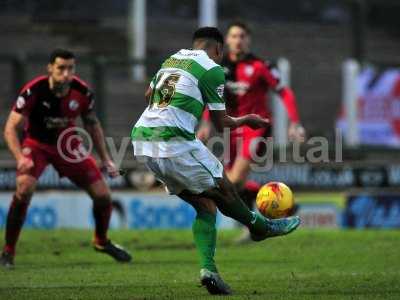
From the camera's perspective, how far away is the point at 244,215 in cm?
1011

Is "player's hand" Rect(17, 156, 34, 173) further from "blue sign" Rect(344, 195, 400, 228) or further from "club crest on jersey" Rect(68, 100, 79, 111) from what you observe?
"blue sign" Rect(344, 195, 400, 228)

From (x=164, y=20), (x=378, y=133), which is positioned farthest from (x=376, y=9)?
(x=378, y=133)

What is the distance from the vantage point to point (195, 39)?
1006cm

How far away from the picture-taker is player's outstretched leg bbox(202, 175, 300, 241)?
9969 millimetres

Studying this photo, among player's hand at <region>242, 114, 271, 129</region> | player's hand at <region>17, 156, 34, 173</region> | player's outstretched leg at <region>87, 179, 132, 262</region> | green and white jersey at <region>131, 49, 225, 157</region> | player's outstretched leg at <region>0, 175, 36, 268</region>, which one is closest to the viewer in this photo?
green and white jersey at <region>131, 49, 225, 157</region>

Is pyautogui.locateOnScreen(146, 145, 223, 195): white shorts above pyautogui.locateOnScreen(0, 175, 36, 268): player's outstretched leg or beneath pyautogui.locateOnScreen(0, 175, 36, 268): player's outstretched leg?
above

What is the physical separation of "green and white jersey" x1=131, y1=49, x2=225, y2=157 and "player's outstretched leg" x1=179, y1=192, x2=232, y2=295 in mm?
501

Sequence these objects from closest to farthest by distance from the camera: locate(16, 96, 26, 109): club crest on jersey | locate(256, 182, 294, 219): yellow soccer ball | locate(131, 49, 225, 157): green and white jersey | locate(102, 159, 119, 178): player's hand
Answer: locate(131, 49, 225, 157): green and white jersey → locate(256, 182, 294, 219): yellow soccer ball → locate(16, 96, 26, 109): club crest on jersey → locate(102, 159, 119, 178): player's hand

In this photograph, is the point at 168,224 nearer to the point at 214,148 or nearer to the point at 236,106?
the point at 214,148

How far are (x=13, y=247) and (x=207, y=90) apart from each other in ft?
12.1

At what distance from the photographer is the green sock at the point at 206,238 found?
9680 mm

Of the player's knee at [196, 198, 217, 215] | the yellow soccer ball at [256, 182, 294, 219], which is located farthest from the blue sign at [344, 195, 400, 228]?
the player's knee at [196, 198, 217, 215]

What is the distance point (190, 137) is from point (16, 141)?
3264 millimetres

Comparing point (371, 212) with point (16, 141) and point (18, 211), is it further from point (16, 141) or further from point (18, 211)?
point (16, 141)
